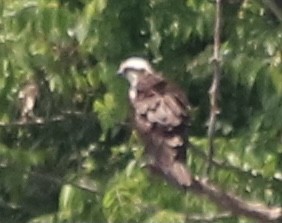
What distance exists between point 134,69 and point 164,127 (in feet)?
2.31

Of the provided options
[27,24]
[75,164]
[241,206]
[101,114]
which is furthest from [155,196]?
[75,164]

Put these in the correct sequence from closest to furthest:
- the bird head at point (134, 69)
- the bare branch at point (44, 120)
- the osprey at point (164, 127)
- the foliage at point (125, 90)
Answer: the osprey at point (164, 127), the bird head at point (134, 69), the foliage at point (125, 90), the bare branch at point (44, 120)

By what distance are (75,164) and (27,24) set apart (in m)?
1.56

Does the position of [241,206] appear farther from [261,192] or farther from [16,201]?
[16,201]

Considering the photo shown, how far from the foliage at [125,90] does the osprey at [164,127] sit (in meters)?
0.31

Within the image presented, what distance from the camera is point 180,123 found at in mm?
3754

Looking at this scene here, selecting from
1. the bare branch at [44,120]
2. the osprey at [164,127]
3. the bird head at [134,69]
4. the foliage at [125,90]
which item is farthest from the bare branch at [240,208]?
the bare branch at [44,120]

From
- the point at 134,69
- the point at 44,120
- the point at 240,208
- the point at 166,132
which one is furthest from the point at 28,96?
the point at 240,208

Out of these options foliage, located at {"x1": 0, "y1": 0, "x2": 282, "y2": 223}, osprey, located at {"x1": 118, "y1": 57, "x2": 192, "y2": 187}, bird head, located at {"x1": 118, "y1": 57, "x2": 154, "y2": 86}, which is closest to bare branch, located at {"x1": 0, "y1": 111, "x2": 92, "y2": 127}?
foliage, located at {"x1": 0, "y1": 0, "x2": 282, "y2": 223}

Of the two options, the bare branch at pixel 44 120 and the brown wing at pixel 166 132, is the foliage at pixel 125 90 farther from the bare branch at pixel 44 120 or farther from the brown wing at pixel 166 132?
the brown wing at pixel 166 132

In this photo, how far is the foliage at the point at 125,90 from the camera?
14.9 ft

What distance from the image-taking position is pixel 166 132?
3.78 meters

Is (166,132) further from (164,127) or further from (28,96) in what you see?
(28,96)

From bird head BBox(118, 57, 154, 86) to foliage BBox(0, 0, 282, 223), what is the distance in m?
0.09
